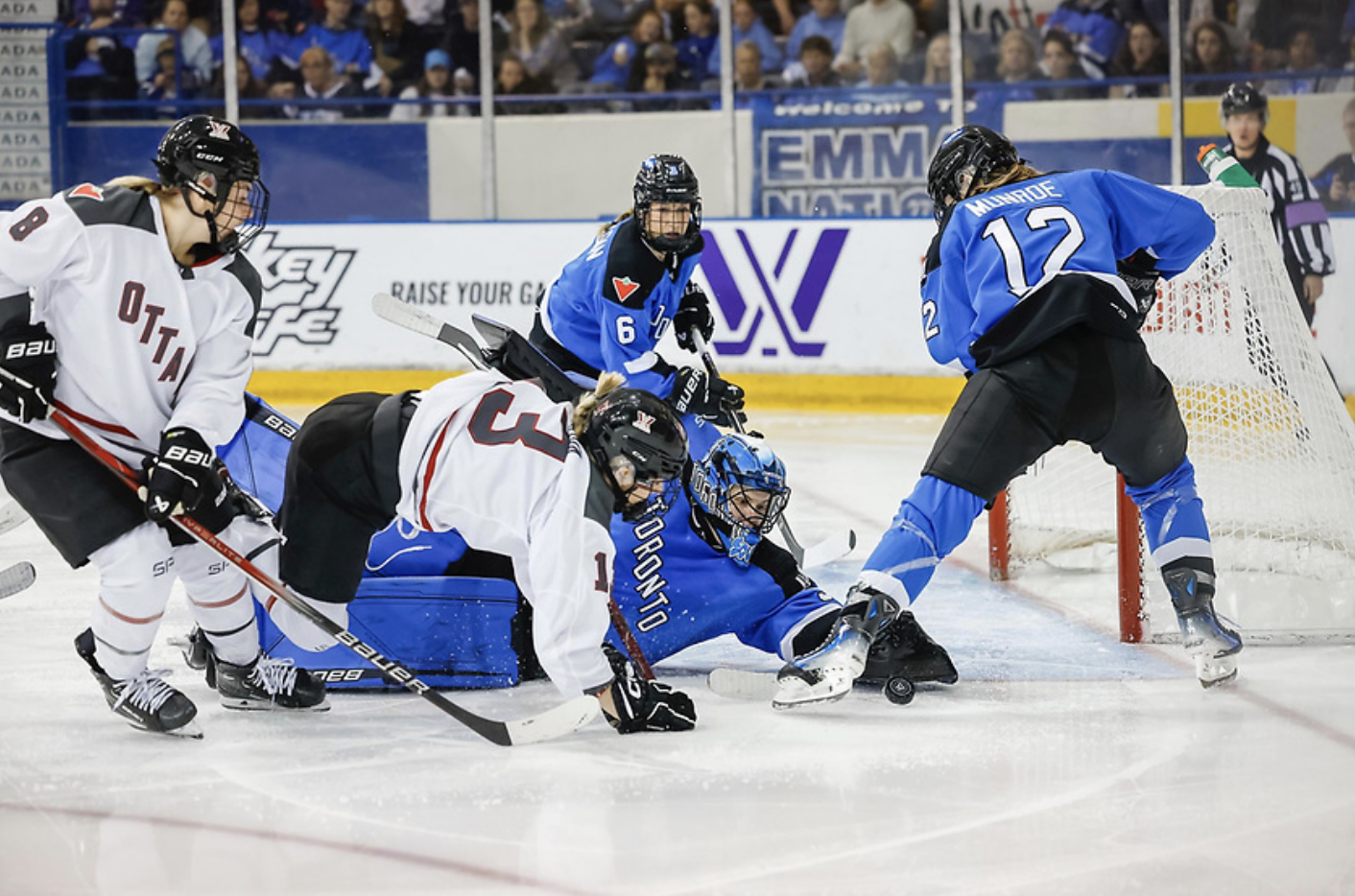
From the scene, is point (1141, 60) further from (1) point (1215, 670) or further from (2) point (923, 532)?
(2) point (923, 532)

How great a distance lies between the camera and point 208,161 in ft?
9.59

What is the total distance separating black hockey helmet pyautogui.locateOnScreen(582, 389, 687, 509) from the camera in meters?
2.76

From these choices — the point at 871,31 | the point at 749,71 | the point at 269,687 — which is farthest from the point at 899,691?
the point at 871,31

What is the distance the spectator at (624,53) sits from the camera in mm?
8312

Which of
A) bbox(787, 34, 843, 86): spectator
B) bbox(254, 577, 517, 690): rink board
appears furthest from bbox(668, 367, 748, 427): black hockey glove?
bbox(787, 34, 843, 86): spectator

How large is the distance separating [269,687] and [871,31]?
18.6 feet

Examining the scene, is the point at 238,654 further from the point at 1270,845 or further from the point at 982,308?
the point at 1270,845

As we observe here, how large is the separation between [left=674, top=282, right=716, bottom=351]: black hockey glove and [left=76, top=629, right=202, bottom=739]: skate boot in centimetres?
197

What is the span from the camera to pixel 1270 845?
238 cm

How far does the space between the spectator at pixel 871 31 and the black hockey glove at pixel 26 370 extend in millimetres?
5688

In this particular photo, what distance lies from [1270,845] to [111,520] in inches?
76.6

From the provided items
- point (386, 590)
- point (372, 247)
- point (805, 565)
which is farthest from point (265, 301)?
point (386, 590)

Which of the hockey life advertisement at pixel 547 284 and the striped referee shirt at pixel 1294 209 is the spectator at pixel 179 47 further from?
the striped referee shirt at pixel 1294 209

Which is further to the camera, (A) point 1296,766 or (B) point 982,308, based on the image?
(B) point 982,308
